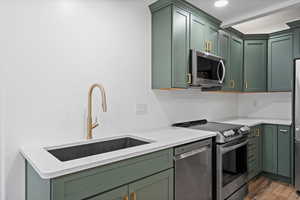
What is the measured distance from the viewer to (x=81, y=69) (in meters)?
1.70

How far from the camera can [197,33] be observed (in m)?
2.37

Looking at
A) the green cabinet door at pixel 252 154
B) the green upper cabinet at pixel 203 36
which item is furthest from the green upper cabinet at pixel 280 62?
→ the green upper cabinet at pixel 203 36

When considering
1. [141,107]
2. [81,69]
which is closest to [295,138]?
[141,107]

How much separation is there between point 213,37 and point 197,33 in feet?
1.30

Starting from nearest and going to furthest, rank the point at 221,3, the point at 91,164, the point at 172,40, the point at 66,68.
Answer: the point at 91,164 < the point at 66,68 < the point at 172,40 < the point at 221,3

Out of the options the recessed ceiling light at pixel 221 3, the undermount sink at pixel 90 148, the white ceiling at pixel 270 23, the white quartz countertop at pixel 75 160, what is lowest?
the undermount sink at pixel 90 148

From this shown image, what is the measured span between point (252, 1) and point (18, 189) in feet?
9.56

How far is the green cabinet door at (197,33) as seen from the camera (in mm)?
2297

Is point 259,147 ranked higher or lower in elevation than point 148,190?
lower

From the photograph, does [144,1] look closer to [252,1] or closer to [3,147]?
[252,1]

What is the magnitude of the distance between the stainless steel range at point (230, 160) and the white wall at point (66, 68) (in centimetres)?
76

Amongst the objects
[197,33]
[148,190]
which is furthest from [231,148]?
[197,33]

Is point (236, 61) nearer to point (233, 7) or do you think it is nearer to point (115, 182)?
point (233, 7)

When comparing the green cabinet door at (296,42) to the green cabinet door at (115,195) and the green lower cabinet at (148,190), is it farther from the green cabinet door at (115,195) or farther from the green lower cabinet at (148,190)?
the green cabinet door at (115,195)
